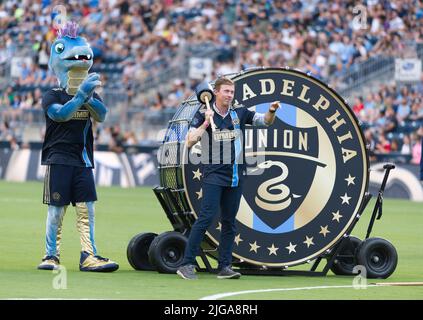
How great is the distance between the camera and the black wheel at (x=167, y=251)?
11828 millimetres

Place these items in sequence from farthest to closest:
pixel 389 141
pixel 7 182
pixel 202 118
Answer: pixel 7 182
pixel 389 141
pixel 202 118

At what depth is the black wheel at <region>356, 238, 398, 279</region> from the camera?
12.2 meters

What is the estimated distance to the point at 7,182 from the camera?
3175cm

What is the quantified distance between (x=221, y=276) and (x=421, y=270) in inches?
112

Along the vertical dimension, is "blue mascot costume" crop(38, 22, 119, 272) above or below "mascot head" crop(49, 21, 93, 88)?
below

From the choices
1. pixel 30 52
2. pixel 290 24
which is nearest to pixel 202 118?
pixel 290 24

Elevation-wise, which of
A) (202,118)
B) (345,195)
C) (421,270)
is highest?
(202,118)

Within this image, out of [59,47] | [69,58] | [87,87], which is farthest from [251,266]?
[59,47]

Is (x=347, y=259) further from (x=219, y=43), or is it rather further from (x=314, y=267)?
(x=219, y=43)

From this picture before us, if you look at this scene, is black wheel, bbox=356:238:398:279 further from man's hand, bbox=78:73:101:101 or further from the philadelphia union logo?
man's hand, bbox=78:73:101:101

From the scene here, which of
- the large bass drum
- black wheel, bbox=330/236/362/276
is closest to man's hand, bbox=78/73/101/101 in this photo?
the large bass drum

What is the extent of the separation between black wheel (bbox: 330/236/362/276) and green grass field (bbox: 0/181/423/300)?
0.19 metres

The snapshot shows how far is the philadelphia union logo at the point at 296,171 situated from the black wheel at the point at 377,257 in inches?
11.8
